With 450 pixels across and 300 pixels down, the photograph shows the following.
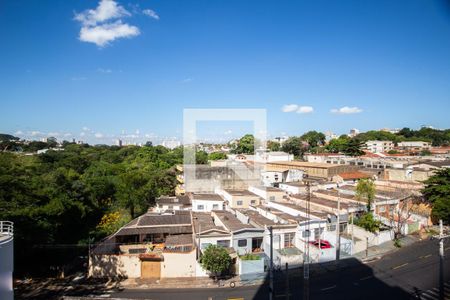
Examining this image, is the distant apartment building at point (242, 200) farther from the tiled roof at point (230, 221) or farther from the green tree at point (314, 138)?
the green tree at point (314, 138)

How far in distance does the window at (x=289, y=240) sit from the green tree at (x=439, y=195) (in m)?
11.4

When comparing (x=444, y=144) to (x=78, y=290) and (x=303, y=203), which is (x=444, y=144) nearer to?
(x=303, y=203)

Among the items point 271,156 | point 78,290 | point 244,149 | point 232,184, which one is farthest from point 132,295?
point 244,149

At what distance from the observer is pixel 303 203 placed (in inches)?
898

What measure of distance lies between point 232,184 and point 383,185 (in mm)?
13813

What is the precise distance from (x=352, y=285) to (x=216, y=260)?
6.06m

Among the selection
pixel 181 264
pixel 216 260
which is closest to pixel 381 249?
pixel 216 260

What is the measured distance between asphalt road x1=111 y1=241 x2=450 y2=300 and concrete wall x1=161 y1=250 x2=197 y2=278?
1.34m

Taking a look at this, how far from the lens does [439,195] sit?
70.8 ft

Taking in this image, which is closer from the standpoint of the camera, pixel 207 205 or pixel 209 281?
pixel 209 281

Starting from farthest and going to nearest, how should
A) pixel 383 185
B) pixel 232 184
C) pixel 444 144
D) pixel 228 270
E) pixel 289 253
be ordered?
pixel 444 144 → pixel 232 184 → pixel 383 185 → pixel 289 253 → pixel 228 270

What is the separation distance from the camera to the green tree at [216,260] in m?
14.0

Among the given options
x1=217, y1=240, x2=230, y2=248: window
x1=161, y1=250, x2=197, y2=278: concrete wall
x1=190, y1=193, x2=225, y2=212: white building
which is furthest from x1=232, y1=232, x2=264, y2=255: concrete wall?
x1=190, y1=193, x2=225, y2=212: white building

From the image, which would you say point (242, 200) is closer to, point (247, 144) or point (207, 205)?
point (207, 205)
